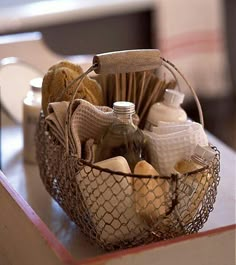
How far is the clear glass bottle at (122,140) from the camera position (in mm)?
771

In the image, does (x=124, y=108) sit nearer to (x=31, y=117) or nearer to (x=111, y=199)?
(x=111, y=199)

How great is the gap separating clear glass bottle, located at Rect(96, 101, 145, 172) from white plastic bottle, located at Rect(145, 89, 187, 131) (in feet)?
0.32

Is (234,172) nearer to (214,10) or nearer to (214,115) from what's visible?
(214,10)

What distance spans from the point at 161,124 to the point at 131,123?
0.05m

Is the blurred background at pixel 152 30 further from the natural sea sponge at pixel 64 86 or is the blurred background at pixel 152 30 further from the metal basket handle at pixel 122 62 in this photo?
the metal basket handle at pixel 122 62

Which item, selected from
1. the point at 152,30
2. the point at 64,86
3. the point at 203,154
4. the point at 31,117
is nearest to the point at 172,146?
the point at 203,154

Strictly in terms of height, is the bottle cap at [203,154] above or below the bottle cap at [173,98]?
below

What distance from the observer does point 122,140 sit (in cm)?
77

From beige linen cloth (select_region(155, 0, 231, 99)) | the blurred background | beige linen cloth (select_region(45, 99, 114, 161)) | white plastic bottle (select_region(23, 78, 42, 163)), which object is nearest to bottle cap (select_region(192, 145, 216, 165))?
beige linen cloth (select_region(45, 99, 114, 161))

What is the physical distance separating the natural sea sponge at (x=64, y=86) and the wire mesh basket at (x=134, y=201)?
0.09 metres

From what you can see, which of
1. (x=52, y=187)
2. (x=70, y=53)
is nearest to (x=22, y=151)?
(x=52, y=187)

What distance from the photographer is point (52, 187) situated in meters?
0.85

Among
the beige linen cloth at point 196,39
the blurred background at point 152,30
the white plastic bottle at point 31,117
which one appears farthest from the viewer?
the beige linen cloth at point 196,39

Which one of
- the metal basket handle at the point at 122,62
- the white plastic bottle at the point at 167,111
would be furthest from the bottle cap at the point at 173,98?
the metal basket handle at the point at 122,62
